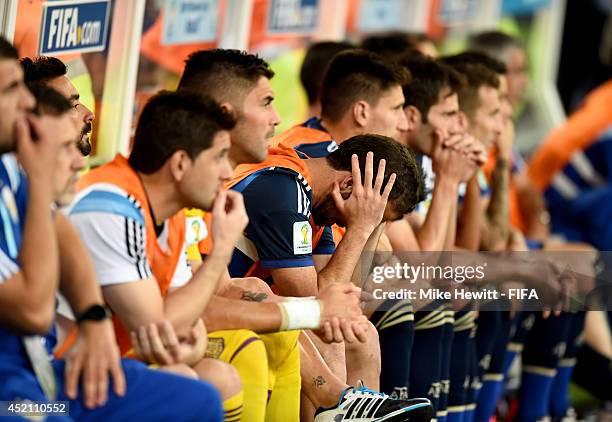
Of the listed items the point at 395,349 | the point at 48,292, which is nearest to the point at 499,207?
the point at 395,349

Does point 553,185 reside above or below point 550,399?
above

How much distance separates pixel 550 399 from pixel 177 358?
3.18 m

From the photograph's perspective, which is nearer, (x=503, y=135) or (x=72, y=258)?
(x=72, y=258)

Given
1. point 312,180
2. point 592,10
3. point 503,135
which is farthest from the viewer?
point 592,10

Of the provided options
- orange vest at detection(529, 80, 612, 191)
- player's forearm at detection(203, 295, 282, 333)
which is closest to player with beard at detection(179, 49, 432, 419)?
player's forearm at detection(203, 295, 282, 333)

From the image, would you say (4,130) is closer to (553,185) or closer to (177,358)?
(177,358)

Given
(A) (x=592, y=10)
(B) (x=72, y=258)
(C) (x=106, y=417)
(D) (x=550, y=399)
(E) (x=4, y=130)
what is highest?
(A) (x=592, y=10)

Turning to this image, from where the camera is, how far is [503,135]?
6.80 meters

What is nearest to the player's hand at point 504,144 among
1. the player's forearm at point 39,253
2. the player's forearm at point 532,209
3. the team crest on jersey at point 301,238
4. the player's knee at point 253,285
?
the player's forearm at point 532,209

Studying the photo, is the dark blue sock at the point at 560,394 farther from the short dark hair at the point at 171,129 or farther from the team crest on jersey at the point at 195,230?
the short dark hair at the point at 171,129

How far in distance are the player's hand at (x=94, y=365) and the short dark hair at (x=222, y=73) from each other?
1.49m

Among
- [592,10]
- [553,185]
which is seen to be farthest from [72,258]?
[592,10]

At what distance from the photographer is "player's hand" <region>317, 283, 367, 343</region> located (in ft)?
12.9

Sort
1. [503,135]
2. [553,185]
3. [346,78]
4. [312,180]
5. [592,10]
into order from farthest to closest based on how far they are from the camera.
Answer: [592,10], [553,185], [503,135], [346,78], [312,180]
